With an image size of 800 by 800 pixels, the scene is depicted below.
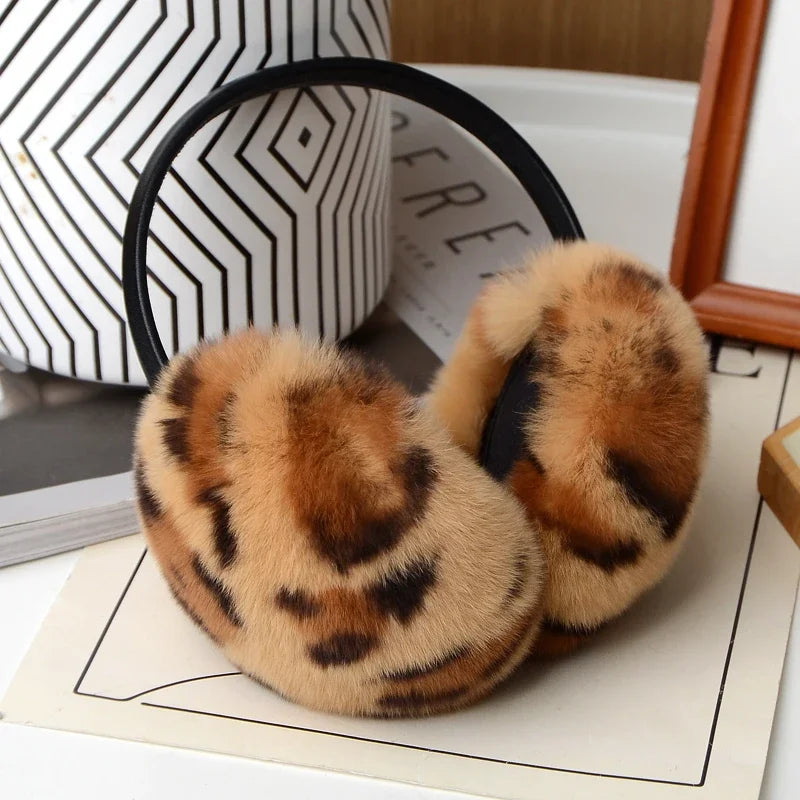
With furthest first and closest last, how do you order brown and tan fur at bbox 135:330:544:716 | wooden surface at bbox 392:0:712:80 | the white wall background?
1. wooden surface at bbox 392:0:712:80
2. the white wall background
3. brown and tan fur at bbox 135:330:544:716

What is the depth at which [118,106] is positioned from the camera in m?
0.32

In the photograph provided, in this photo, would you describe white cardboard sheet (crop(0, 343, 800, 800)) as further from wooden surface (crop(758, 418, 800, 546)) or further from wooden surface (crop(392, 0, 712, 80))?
wooden surface (crop(392, 0, 712, 80))

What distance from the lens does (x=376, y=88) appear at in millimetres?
338

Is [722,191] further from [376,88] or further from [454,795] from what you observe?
[454,795]

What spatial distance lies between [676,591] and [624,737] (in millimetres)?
56

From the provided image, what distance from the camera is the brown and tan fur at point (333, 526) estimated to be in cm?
23

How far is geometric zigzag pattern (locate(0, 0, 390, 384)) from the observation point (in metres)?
0.31

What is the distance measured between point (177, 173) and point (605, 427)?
0.16 metres

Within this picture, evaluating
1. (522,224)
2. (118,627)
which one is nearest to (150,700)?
(118,627)

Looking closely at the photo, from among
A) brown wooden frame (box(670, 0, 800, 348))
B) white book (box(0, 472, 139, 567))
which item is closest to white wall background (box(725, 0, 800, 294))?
brown wooden frame (box(670, 0, 800, 348))

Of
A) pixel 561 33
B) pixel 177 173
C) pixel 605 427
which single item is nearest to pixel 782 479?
pixel 605 427

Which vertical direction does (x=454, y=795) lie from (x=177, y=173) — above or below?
below

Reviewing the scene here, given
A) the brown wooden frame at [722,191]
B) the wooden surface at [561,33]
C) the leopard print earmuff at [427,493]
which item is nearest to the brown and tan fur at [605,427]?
the leopard print earmuff at [427,493]

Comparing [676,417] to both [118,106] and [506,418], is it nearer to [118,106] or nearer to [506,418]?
[506,418]
